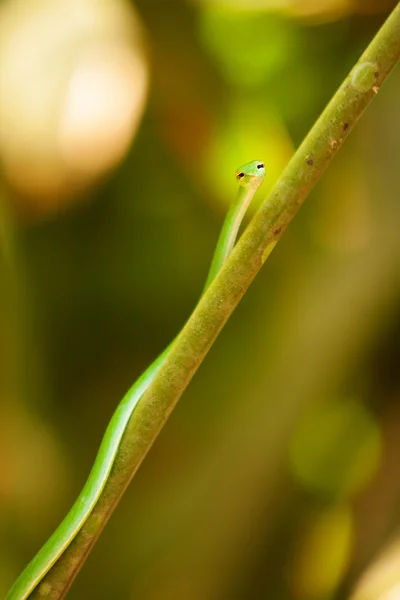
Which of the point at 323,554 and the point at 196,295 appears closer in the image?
the point at 323,554

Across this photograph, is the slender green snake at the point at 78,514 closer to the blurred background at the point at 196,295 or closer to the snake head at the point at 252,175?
the snake head at the point at 252,175

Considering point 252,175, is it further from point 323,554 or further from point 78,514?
point 323,554

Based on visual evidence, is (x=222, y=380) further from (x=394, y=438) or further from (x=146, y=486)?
(x=394, y=438)

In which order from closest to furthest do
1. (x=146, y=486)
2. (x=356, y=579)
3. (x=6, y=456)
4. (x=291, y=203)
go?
1. (x=291, y=203)
2. (x=356, y=579)
3. (x=6, y=456)
4. (x=146, y=486)

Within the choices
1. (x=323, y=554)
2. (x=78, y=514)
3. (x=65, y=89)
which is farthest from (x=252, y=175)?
(x=323, y=554)

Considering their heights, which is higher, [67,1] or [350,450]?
[67,1]

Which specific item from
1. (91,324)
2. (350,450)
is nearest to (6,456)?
(91,324)

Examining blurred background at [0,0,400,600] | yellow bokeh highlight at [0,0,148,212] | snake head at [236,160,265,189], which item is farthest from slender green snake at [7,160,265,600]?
yellow bokeh highlight at [0,0,148,212]
